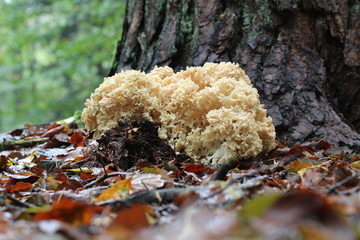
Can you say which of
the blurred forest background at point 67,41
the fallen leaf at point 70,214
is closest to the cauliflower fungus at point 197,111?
the fallen leaf at point 70,214

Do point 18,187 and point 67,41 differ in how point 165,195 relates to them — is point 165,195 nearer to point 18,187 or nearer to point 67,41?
point 18,187

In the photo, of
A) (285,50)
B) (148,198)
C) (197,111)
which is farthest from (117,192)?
(285,50)

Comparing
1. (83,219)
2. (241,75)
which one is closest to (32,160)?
(241,75)

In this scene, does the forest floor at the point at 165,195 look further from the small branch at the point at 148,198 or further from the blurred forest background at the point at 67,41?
the blurred forest background at the point at 67,41

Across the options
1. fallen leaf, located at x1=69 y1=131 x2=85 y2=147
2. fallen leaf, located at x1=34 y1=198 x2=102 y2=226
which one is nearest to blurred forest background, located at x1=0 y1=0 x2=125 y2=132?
fallen leaf, located at x1=69 y1=131 x2=85 y2=147

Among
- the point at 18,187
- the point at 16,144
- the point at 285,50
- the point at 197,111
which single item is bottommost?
the point at 16,144

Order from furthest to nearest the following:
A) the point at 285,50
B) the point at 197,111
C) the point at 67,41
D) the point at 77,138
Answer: the point at 67,41
the point at 77,138
the point at 285,50
the point at 197,111

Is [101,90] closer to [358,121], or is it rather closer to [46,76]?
[358,121]

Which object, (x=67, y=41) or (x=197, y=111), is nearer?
(x=197, y=111)
